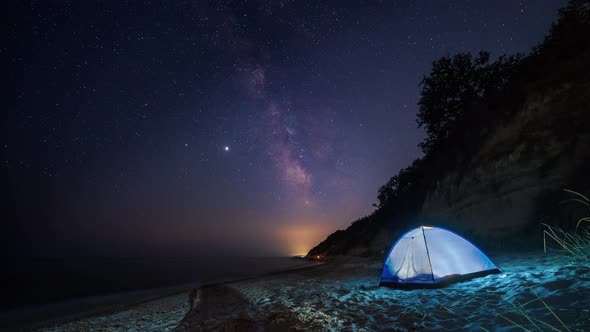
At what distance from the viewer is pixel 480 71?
19.1 m

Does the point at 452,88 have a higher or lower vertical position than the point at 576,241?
higher

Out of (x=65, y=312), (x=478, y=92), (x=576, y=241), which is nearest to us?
(x=576, y=241)

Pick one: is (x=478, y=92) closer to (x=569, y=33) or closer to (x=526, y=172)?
(x=569, y=33)

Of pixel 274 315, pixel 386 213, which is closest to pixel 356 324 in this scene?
pixel 274 315

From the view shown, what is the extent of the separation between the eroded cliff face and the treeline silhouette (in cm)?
41

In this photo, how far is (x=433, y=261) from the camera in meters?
7.42

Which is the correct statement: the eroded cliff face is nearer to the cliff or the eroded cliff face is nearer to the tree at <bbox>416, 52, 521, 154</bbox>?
the cliff

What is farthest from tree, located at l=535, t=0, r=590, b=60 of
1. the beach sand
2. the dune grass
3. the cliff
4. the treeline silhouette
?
the beach sand

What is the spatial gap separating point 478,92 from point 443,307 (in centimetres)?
2069

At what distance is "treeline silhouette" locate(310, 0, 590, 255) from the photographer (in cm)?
1143

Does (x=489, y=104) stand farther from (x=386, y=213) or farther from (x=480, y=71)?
(x=386, y=213)

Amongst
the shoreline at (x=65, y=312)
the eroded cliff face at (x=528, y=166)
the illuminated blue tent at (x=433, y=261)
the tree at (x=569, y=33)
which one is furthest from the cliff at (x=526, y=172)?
the shoreline at (x=65, y=312)

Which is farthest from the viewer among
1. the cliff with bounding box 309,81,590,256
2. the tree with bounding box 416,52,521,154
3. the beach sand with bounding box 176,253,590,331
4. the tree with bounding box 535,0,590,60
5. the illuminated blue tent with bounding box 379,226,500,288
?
the tree with bounding box 416,52,521,154

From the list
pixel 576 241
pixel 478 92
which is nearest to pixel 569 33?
pixel 478 92
